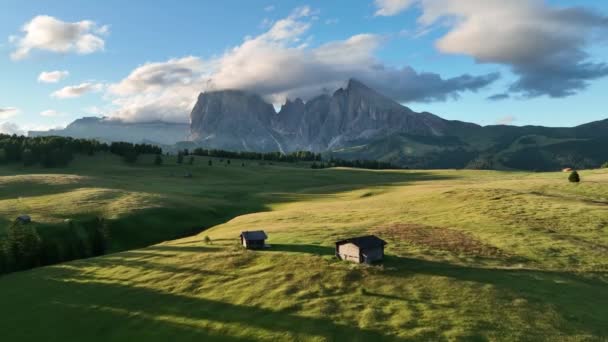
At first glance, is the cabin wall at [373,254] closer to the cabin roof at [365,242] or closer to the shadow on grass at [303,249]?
the cabin roof at [365,242]

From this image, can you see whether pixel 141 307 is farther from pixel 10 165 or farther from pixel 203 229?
pixel 10 165

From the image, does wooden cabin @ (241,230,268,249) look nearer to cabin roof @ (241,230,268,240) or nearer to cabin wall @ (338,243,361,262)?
cabin roof @ (241,230,268,240)

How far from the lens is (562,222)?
70812 mm

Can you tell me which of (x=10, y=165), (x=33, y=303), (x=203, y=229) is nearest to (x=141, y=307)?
(x=33, y=303)

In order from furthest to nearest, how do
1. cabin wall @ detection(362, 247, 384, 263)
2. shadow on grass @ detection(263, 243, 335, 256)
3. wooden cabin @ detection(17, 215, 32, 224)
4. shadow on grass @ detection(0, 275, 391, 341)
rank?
wooden cabin @ detection(17, 215, 32, 224) → shadow on grass @ detection(263, 243, 335, 256) → cabin wall @ detection(362, 247, 384, 263) → shadow on grass @ detection(0, 275, 391, 341)

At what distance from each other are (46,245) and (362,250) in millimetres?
53950

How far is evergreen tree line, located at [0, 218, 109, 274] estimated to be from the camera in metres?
68.1

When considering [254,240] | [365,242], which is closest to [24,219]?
[254,240]

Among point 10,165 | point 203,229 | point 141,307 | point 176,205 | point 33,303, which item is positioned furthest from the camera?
point 10,165

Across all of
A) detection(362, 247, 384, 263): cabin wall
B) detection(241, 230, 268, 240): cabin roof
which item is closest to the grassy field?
detection(362, 247, 384, 263): cabin wall

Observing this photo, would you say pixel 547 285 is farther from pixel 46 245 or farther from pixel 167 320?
pixel 46 245

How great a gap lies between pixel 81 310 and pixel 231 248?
68.9 ft

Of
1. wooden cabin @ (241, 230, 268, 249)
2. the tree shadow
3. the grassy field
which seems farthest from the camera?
wooden cabin @ (241, 230, 268, 249)

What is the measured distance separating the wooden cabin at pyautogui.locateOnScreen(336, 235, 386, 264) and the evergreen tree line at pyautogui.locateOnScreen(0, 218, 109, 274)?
48.1m
